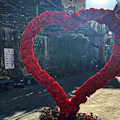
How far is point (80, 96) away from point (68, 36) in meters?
15.4

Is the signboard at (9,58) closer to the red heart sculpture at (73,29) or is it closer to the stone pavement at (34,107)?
the stone pavement at (34,107)

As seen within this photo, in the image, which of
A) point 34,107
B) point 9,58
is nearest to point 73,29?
point 34,107

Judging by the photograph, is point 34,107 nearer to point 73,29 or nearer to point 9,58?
point 73,29

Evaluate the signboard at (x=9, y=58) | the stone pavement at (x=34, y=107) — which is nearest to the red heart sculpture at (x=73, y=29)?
the stone pavement at (x=34, y=107)

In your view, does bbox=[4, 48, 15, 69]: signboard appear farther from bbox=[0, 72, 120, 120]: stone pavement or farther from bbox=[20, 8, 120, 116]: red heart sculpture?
bbox=[20, 8, 120, 116]: red heart sculpture

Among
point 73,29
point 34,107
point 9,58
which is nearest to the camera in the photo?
point 73,29

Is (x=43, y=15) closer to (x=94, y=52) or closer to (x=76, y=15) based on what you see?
(x=76, y=15)

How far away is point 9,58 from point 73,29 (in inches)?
316

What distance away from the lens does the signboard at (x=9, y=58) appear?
1187cm

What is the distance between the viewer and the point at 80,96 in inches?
197

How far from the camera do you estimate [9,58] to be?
12.0m

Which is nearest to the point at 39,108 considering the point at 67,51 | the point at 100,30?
the point at 67,51

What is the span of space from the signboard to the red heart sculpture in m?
7.10

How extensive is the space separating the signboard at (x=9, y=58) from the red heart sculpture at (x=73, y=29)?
7.10m
